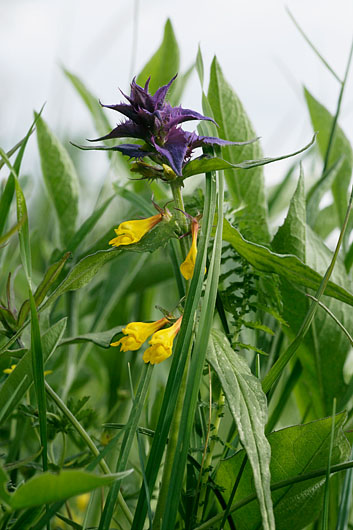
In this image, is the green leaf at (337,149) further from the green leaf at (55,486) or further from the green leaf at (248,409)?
the green leaf at (55,486)

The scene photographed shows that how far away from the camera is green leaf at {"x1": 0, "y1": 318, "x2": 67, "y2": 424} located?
43 cm

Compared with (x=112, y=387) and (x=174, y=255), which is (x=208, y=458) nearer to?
(x=174, y=255)

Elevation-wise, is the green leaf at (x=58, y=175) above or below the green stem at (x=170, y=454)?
above

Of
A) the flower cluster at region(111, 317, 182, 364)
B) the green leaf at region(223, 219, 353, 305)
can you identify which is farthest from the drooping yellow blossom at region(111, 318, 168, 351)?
the green leaf at region(223, 219, 353, 305)

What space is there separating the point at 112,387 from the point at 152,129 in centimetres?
61

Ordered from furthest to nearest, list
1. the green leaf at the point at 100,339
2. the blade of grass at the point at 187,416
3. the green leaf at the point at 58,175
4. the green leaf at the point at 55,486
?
1. the green leaf at the point at 58,175
2. the green leaf at the point at 100,339
3. the blade of grass at the point at 187,416
4. the green leaf at the point at 55,486

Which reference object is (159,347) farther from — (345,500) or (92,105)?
(92,105)

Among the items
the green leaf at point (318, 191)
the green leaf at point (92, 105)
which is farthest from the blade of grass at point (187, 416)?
the green leaf at point (92, 105)

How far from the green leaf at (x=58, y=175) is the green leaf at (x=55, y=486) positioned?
0.57 m

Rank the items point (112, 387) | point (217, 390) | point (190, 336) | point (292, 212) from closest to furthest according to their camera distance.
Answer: point (190, 336) < point (217, 390) < point (292, 212) < point (112, 387)

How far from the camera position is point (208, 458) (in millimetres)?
488

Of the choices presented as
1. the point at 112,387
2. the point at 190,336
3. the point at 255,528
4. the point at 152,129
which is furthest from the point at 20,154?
the point at 112,387

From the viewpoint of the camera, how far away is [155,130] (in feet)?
1.41

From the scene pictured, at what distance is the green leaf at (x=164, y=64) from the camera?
0.92m
